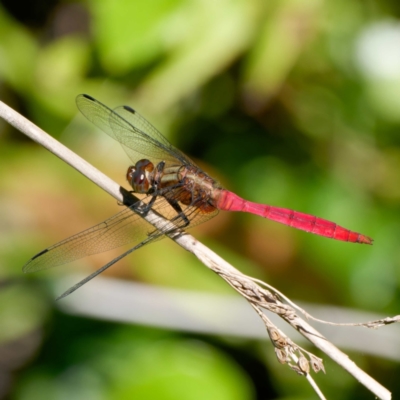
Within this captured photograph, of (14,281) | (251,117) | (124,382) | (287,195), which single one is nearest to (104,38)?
(251,117)

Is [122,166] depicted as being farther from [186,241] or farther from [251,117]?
[186,241]

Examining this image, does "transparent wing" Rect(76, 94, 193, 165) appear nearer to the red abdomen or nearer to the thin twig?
the red abdomen

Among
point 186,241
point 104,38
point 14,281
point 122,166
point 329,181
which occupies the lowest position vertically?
point 14,281

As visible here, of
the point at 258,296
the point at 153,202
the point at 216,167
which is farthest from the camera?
the point at 216,167

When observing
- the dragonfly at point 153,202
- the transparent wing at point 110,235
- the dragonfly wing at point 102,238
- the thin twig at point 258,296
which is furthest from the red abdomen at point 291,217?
Answer: the thin twig at point 258,296

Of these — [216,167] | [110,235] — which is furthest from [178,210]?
[216,167]

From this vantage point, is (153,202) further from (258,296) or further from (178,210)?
(258,296)

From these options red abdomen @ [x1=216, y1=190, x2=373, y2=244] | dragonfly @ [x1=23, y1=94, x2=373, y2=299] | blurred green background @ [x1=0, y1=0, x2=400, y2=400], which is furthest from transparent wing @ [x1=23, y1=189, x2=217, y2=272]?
blurred green background @ [x1=0, y1=0, x2=400, y2=400]
